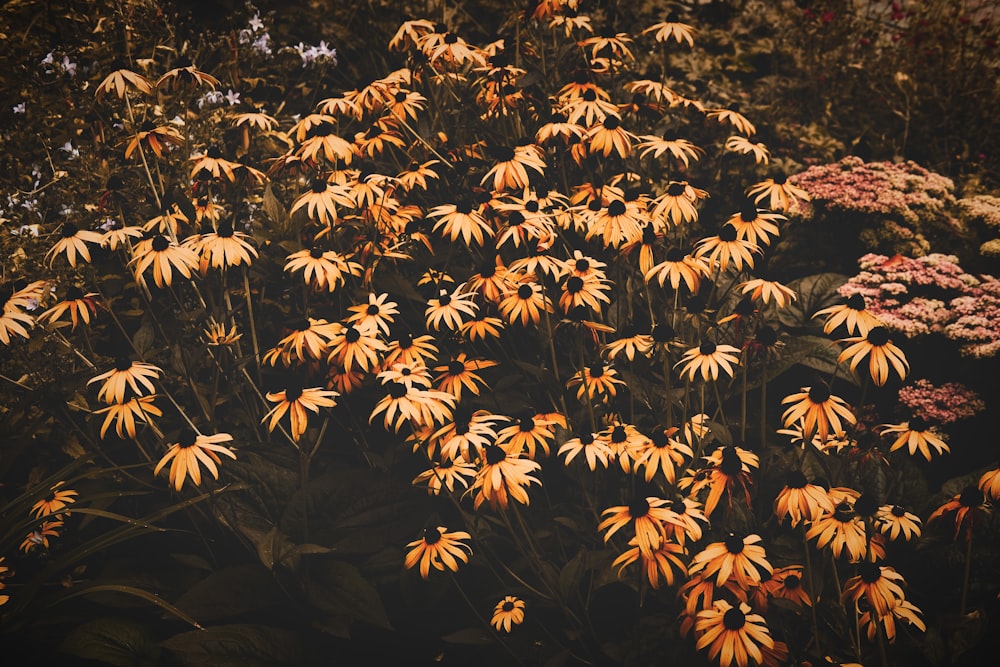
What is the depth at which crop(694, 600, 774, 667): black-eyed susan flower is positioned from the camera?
71.2 inches

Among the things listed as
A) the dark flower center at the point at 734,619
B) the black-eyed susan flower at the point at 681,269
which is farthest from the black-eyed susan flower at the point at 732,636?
the black-eyed susan flower at the point at 681,269

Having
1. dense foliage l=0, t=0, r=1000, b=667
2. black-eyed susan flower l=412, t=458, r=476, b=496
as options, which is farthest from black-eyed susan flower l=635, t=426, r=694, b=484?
black-eyed susan flower l=412, t=458, r=476, b=496

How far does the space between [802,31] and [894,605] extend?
418 centimetres

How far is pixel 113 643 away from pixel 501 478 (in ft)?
4.53

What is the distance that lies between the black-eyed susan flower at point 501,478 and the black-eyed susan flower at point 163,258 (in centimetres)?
116

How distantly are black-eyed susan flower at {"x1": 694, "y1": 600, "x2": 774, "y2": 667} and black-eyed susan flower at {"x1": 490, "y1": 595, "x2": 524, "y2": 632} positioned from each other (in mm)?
604

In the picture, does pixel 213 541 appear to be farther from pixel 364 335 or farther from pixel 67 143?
pixel 67 143

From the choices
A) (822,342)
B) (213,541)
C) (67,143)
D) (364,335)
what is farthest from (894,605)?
(67,143)

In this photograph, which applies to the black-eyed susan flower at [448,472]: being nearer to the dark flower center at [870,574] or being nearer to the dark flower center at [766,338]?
the dark flower center at [766,338]

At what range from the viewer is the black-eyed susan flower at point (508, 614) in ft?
7.56

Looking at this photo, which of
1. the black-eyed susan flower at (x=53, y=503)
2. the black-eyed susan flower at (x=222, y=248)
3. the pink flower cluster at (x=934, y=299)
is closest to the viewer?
the black-eyed susan flower at (x=222, y=248)

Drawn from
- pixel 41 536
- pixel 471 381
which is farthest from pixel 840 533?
pixel 41 536

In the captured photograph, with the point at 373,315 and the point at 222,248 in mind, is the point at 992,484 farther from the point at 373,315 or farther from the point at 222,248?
the point at 222,248

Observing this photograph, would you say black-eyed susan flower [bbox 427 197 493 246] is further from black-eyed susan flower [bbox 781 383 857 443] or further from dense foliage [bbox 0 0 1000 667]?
black-eyed susan flower [bbox 781 383 857 443]
